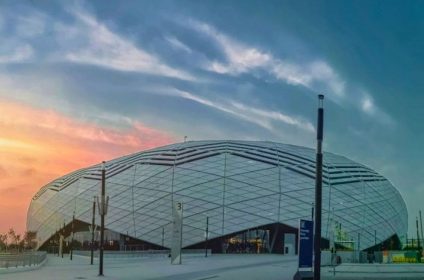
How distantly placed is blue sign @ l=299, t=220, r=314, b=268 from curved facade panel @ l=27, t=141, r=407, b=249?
6641 cm

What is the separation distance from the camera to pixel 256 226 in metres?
95.6

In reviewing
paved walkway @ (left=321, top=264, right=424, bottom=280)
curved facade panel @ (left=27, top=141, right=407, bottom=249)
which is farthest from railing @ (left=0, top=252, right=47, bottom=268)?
curved facade panel @ (left=27, top=141, right=407, bottom=249)

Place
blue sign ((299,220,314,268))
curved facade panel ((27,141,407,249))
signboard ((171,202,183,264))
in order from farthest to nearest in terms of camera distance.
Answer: curved facade panel ((27,141,407,249)) < signboard ((171,202,183,264)) < blue sign ((299,220,314,268))

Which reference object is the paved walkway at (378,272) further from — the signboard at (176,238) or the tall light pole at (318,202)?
the tall light pole at (318,202)

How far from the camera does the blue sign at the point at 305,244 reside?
79.4ft

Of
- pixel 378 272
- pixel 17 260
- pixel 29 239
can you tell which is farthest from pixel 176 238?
pixel 29 239

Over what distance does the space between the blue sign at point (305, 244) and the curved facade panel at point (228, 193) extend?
6641 centimetres

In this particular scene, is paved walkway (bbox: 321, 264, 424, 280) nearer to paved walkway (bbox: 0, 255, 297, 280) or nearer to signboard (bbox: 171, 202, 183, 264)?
paved walkway (bbox: 0, 255, 297, 280)

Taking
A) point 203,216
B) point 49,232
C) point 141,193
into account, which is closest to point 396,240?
point 203,216

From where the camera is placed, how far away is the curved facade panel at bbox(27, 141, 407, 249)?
96.7m

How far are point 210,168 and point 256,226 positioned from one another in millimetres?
14531

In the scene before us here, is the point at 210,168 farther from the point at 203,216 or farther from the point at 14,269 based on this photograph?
the point at 14,269

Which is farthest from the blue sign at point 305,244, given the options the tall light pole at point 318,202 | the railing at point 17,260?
the railing at point 17,260

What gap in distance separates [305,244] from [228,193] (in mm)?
74698
